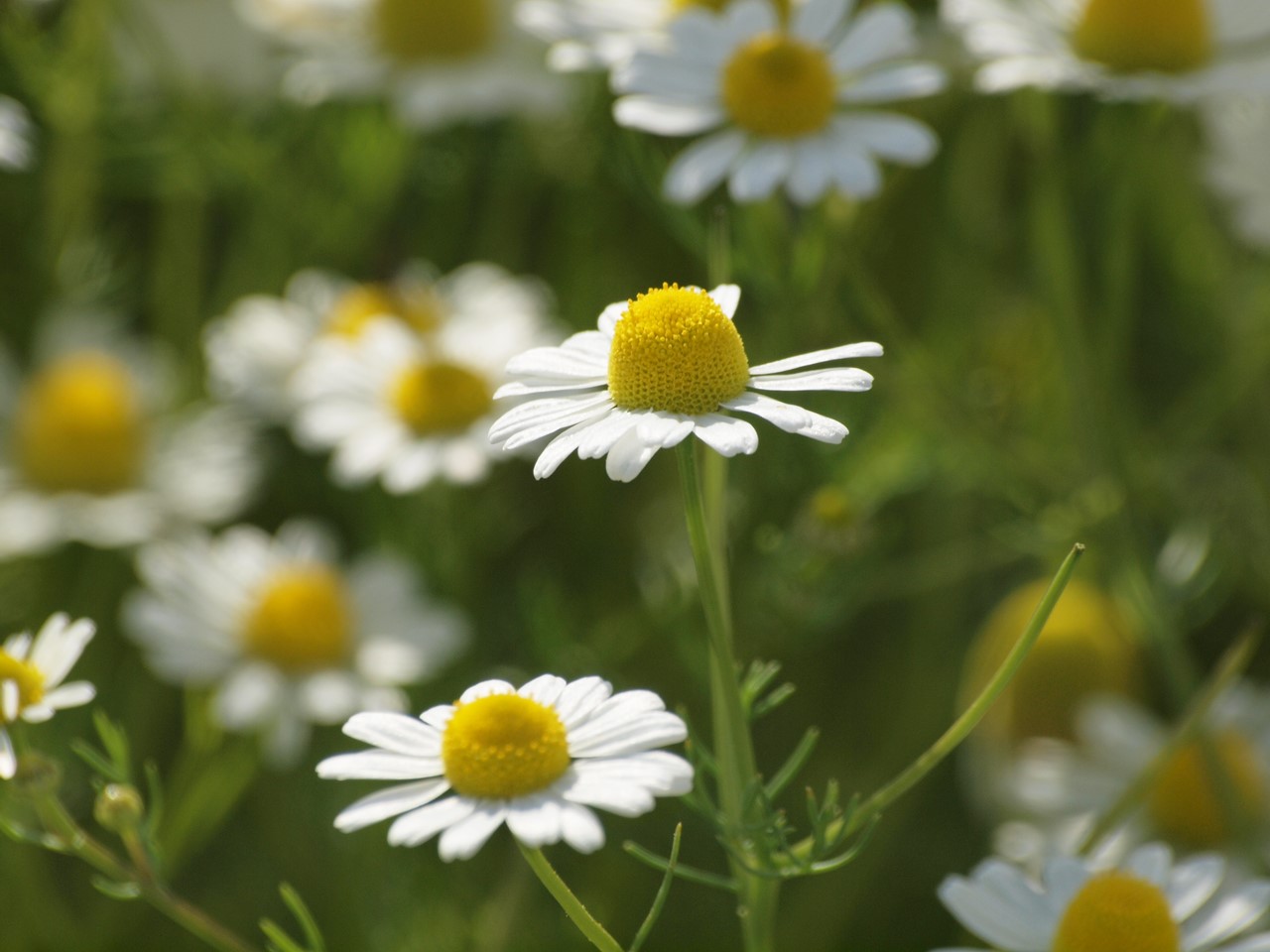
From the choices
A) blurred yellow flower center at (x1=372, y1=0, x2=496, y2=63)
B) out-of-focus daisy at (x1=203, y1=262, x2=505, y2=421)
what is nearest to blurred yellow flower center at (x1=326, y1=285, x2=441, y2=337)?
out-of-focus daisy at (x1=203, y1=262, x2=505, y2=421)

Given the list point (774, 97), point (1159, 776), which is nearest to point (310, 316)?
point (774, 97)

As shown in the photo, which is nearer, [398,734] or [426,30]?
[398,734]

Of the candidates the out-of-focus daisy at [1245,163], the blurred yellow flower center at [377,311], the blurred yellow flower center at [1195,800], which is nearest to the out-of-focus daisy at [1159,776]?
the blurred yellow flower center at [1195,800]

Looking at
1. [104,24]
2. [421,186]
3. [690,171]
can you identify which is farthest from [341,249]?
[690,171]

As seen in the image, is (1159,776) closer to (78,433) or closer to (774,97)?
(774,97)

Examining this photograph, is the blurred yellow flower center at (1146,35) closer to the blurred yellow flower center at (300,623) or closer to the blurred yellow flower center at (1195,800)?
the blurred yellow flower center at (1195,800)

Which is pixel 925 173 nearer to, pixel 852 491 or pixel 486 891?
pixel 852 491
